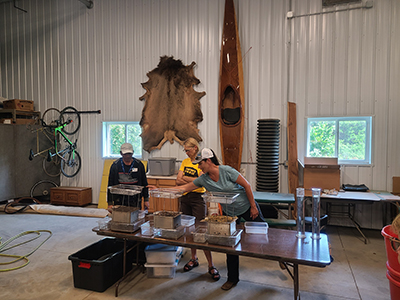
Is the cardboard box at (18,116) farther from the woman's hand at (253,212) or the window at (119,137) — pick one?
Answer: the woman's hand at (253,212)

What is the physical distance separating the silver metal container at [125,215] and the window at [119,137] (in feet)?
12.3

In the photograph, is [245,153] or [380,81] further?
[245,153]

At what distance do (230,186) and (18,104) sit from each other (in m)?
6.28

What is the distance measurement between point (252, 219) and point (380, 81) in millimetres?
3688

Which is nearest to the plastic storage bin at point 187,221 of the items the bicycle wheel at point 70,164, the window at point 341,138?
the window at point 341,138

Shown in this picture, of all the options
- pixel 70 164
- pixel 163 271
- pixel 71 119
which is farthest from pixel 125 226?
pixel 71 119

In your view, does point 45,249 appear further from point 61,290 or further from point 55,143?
point 55,143

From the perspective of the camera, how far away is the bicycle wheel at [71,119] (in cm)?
687

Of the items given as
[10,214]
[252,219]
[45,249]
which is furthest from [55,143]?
[252,219]

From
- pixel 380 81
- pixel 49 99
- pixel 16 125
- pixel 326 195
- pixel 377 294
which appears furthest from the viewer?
pixel 49 99

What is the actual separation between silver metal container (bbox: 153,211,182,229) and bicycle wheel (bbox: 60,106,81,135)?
5.10 meters

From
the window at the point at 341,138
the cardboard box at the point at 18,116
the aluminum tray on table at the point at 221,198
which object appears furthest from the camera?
the cardboard box at the point at 18,116

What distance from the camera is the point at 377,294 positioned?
113 inches

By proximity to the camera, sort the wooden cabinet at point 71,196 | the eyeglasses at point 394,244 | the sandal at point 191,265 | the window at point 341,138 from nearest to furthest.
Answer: the eyeglasses at point 394,244
the sandal at point 191,265
the window at point 341,138
the wooden cabinet at point 71,196
